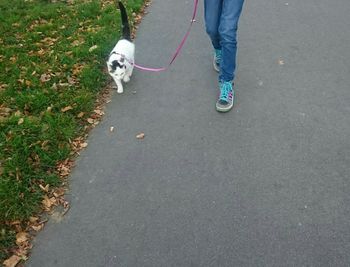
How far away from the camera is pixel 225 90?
4.34m

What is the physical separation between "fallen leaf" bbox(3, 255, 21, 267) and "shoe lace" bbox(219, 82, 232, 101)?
260cm

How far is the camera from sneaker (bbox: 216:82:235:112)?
14.1 feet

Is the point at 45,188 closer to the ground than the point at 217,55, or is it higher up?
closer to the ground

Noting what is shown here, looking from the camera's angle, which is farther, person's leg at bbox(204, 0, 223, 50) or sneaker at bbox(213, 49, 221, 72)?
sneaker at bbox(213, 49, 221, 72)

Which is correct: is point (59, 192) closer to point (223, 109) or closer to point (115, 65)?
point (115, 65)

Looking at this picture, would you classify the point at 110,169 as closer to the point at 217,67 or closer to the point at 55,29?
the point at 217,67

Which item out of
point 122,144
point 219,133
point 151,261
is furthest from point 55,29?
point 151,261

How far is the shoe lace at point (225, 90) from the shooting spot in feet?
14.2

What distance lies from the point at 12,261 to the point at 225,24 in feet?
9.65

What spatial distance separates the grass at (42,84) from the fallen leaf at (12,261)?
0.18 ft

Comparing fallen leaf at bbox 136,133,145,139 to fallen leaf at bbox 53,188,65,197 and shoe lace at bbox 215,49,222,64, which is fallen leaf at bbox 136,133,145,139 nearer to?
fallen leaf at bbox 53,188,65,197

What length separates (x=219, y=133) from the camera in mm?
4027

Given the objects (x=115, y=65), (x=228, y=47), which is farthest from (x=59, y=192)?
(x=228, y=47)

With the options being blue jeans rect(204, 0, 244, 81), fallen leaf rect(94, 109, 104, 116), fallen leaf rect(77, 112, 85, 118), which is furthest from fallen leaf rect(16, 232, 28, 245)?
blue jeans rect(204, 0, 244, 81)
